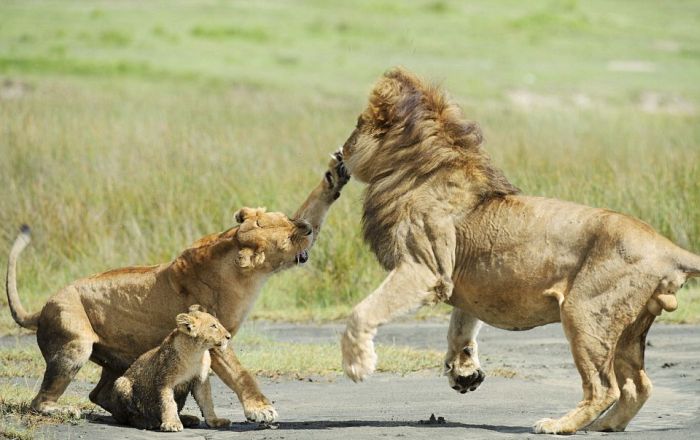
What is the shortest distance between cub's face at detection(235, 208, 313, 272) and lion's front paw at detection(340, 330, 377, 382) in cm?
66

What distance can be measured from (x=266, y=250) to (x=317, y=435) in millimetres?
1053

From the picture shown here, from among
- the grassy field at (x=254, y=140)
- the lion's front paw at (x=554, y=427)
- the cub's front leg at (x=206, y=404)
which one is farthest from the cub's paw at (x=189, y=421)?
the grassy field at (x=254, y=140)

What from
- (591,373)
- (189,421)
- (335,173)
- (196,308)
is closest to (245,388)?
(189,421)

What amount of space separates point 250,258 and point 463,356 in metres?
1.29

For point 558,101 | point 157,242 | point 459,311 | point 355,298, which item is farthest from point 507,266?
point 558,101

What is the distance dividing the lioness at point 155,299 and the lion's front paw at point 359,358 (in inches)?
19.9

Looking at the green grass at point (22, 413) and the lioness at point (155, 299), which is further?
the lioness at point (155, 299)

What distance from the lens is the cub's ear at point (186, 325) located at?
22.7ft

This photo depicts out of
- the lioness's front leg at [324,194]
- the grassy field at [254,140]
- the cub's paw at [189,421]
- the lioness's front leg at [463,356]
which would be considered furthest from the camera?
the grassy field at [254,140]

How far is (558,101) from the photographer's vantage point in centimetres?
3444

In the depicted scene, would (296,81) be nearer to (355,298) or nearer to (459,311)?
(355,298)

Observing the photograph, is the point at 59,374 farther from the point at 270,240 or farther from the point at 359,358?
the point at 359,358

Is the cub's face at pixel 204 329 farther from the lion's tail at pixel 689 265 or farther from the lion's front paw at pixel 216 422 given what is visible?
the lion's tail at pixel 689 265

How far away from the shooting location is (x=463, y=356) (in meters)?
7.69
